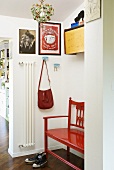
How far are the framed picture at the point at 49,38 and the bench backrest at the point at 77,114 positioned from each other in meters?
1.00

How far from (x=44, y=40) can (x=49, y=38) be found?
0.35ft

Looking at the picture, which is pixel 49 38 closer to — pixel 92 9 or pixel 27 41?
pixel 27 41

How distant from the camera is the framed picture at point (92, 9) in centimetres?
252

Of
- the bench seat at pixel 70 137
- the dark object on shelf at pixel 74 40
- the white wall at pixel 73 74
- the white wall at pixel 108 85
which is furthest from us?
the white wall at pixel 73 74

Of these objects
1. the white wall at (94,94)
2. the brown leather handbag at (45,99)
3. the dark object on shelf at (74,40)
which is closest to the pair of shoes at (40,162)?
the brown leather handbag at (45,99)

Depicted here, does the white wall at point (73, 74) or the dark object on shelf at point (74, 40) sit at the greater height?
the dark object on shelf at point (74, 40)

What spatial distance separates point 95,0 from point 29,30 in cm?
184

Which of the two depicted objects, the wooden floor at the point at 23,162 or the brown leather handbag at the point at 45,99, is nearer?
the wooden floor at the point at 23,162

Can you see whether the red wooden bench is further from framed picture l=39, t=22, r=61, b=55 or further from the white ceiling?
the white ceiling

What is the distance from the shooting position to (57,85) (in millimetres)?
4473

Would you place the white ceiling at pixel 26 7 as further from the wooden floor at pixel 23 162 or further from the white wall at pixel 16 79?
the wooden floor at pixel 23 162

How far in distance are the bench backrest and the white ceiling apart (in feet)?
5.02

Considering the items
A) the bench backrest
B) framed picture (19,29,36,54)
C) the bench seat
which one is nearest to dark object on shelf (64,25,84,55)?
framed picture (19,29,36,54)

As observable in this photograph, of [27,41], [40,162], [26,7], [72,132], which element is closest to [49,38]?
[27,41]
